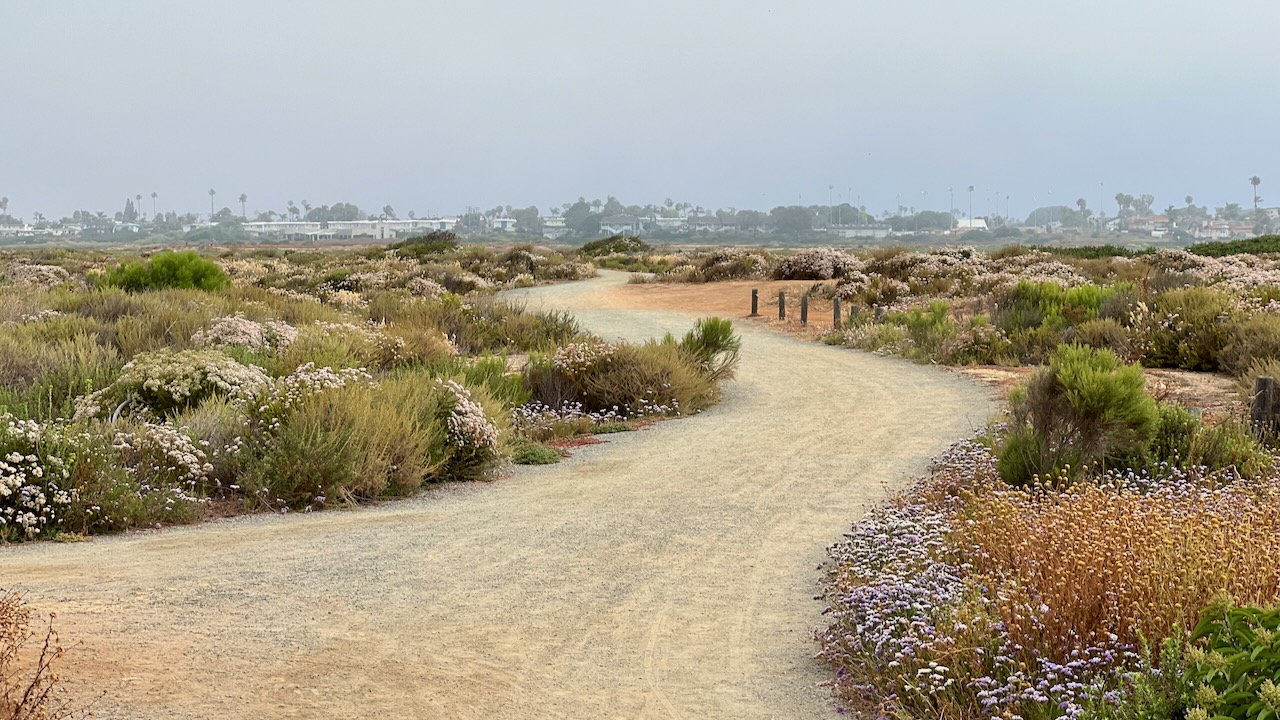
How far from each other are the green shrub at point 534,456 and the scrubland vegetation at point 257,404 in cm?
3

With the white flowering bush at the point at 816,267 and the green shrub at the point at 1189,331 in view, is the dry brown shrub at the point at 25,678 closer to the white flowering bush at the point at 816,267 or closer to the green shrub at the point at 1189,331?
the green shrub at the point at 1189,331

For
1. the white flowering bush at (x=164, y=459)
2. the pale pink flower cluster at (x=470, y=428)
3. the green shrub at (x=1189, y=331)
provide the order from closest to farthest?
1. the white flowering bush at (x=164, y=459)
2. the pale pink flower cluster at (x=470, y=428)
3. the green shrub at (x=1189, y=331)

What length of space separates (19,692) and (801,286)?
33810mm

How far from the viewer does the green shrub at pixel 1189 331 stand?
679 inches

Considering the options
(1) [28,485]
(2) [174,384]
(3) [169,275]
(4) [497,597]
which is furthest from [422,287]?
(4) [497,597]

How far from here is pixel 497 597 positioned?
6613 mm

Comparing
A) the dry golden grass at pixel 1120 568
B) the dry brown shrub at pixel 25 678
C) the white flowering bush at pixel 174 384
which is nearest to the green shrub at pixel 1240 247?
the white flowering bush at pixel 174 384

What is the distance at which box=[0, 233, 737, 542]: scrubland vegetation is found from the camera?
8.70m

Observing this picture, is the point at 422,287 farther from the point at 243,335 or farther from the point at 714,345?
the point at 243,335

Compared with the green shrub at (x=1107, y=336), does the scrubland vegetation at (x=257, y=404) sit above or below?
above

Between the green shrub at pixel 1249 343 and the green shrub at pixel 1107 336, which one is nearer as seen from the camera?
the green shrub at pixel 1249 343

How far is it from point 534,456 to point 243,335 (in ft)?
17.4

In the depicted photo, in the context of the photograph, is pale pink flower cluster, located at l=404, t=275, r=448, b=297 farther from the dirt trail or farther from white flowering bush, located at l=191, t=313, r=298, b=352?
the dirt trail

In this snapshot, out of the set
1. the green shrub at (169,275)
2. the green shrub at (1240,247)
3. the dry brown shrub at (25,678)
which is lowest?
the green shrub at (1240,247)
